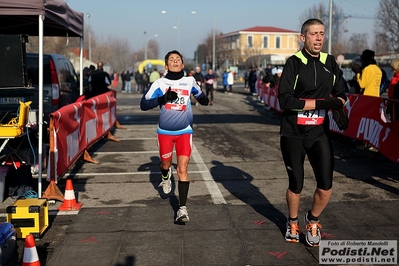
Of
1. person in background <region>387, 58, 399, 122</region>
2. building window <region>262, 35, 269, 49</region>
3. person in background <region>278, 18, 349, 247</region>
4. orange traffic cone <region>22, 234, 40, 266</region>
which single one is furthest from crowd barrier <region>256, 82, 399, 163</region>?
building window <region>262, 35, 269, 49</region>

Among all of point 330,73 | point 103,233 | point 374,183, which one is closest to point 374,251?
point 330,73

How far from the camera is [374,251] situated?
17.5ft

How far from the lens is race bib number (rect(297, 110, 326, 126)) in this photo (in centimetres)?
541

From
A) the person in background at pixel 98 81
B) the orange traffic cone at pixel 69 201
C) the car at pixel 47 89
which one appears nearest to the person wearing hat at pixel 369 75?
the car at pixel 47 89

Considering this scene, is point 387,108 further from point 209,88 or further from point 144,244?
point 209,88

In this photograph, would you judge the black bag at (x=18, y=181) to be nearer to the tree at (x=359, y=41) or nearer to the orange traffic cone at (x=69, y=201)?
the orange traffic cone at (x=69, y=201)

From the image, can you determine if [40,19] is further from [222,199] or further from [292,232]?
[292,232]

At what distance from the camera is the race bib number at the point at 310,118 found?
5.41 m

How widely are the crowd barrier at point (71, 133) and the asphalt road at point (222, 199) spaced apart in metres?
0.37

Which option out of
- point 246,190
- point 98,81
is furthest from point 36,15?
point 98,81

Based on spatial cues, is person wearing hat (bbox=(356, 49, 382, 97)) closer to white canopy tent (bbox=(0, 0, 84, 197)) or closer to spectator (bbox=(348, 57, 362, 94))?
spectator (bbox=(348, 57, 362, 94))

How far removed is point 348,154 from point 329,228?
5628 mm

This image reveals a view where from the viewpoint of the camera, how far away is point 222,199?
24.8 feet

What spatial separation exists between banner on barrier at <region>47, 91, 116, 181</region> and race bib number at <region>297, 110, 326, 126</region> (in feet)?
12.2
